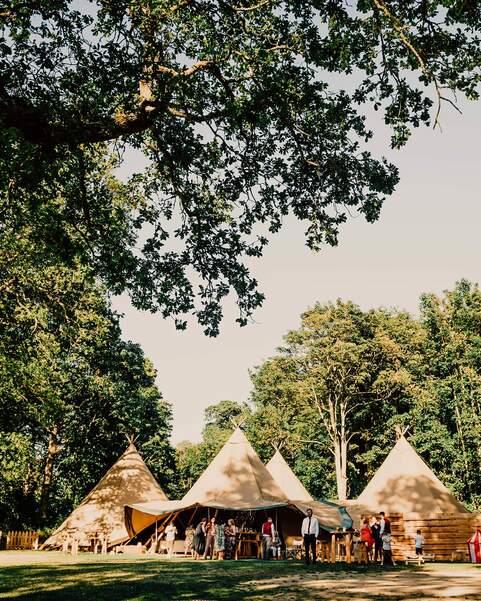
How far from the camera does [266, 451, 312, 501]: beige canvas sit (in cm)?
3419

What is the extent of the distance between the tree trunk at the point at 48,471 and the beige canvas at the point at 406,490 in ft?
62.7

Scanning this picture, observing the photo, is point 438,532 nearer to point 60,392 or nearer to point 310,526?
point 310,526

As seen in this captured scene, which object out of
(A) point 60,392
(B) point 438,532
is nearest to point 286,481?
(B) point 438,532

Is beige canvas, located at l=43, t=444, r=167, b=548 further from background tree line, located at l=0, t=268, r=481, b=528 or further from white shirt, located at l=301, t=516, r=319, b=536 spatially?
white shirt, located at l=301, t=516, r=319, b=536

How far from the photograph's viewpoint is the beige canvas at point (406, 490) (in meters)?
28.4

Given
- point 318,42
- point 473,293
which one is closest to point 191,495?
point 318,42

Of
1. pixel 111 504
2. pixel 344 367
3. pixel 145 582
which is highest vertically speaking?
pixel 344 367

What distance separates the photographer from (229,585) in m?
12.1

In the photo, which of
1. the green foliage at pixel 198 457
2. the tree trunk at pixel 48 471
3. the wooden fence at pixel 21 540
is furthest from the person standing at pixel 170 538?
the green foliage at pixel 198 457

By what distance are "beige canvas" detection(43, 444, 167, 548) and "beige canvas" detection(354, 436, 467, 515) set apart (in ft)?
37.7

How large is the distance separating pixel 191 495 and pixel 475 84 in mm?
23852

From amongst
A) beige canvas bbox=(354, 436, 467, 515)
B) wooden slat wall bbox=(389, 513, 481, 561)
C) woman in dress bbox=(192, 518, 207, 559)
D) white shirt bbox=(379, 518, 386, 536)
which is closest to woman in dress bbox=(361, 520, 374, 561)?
white shirt bbox=(379, 518, 386, 536)

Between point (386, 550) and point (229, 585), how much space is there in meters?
9.69

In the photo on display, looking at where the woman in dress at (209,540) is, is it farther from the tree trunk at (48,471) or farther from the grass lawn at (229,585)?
the tree trunk at (48,471)
